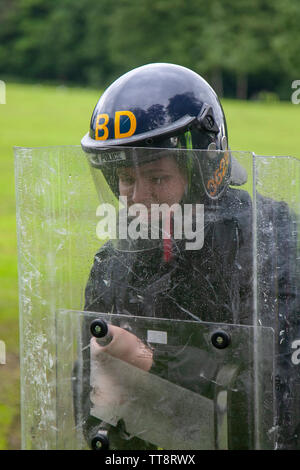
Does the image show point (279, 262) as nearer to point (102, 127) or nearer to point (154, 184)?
point (154, 184)

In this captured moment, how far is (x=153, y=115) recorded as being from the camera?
2.03 metres

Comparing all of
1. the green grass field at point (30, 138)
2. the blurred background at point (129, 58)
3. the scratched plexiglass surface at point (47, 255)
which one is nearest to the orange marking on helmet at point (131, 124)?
the scratched plexiglass surface at point (47, 255)

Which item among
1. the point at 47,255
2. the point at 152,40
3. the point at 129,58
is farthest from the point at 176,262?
the point at 152,40

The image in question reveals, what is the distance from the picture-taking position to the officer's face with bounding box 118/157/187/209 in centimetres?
176

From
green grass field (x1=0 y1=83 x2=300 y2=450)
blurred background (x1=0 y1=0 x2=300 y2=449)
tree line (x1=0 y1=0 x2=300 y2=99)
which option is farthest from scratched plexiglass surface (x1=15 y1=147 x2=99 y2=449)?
tree line (x1=0 y1=0 x2=300 y2=99)

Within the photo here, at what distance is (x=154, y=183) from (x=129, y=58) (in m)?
47.8

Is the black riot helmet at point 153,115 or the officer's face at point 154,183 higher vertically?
the black riot helmet at point 153,115

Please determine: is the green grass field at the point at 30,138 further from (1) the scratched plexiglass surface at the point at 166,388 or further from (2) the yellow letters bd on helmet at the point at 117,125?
(2) the yellow letters bd on helmet at the point at 117,125

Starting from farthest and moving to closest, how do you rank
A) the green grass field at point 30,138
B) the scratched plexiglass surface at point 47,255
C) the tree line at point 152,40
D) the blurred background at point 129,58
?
the tree line at point 152,40, the blurred background at point 129,58, the green grass field at point 30,138, the scratched plexiglass surface at point 47,255

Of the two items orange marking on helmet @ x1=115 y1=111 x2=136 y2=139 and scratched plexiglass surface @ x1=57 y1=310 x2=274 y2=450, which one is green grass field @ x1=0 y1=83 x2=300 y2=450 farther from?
orange marking on helmet @ x1=115 y1=111 x2=136 y2=139

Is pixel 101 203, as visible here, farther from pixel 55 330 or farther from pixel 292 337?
pixel 292 337

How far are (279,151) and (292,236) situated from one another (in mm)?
12424

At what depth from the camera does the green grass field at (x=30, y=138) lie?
16.2 ft
